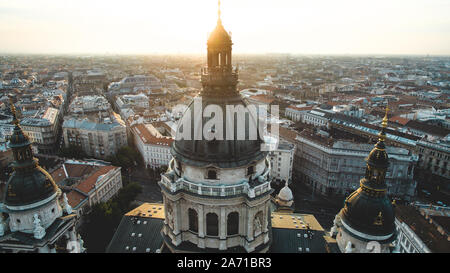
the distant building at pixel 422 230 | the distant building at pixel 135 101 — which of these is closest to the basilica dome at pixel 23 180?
the distant building at pixel 422 230

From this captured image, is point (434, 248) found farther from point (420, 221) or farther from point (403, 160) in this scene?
point (403, 160)

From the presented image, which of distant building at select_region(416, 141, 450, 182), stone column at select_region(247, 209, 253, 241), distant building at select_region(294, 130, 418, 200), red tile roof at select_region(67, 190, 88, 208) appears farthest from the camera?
distant building at select_region(416, 141, 450, 182)

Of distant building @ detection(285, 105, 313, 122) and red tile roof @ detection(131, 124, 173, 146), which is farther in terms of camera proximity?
distant building @ detection(285, 105, 313, 122)

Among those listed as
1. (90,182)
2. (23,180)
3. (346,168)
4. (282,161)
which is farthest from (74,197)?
(346,168)

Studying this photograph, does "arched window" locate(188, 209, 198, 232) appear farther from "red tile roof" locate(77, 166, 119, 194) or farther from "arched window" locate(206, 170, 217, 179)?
"red tile roof" locate(77, 166, 119, 194)

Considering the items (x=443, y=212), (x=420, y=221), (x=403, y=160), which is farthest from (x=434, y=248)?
(x=403, y=160)

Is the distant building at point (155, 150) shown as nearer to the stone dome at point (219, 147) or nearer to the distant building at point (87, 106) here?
the distant building at point (87, 106)

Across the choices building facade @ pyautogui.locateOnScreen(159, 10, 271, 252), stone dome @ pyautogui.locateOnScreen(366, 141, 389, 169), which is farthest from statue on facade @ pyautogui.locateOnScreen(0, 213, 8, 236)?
stone dome @ pyautogui.locateOnScreen(366, 141, 389, 169)
